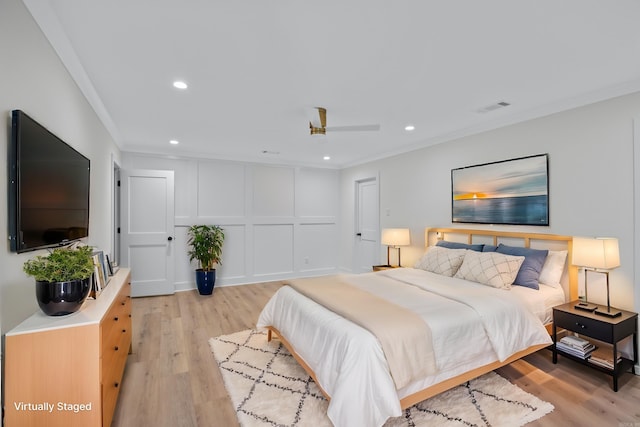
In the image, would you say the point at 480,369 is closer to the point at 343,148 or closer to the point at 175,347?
the point at 175,347

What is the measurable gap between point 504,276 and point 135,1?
11.3ft

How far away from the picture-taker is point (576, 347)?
257cm

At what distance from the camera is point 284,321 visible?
278 cm

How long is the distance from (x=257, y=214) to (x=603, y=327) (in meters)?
4.99

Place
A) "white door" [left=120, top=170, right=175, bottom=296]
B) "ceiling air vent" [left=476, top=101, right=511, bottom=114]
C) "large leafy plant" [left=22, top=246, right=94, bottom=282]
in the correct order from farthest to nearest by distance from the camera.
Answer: "white door" [left=120, top=170, right=175, bottom=296], "ceiling air vent" [left=476, top=101, right=511, bottom=114], "large leafy plant" [left=22, top=246, right=94, bottom=282]

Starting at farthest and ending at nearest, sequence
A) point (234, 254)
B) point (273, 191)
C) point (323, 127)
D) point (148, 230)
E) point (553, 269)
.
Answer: point (273, 191) < point (234, 254) < point (148, 230) < point (323, 127) < point (553, 269)

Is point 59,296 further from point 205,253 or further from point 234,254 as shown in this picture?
point 234,254

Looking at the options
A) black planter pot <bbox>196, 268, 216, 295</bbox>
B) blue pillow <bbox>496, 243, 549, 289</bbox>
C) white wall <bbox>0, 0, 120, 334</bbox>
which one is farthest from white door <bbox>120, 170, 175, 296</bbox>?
blue pillow <bbox>496, 243, 549, 289</bbox>

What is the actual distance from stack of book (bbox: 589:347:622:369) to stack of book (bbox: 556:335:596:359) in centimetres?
4

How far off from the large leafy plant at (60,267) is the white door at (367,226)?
180 inches

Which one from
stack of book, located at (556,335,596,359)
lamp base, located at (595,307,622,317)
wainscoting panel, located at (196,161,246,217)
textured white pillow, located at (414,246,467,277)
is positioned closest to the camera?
lamp base, located at (595,307,622,317)

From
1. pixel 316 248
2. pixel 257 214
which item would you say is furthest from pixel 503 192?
pixel 257 214

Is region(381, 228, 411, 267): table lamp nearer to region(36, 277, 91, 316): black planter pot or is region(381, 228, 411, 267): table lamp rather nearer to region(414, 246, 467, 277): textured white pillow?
region(414, 246, 467, 277): textured white pillow

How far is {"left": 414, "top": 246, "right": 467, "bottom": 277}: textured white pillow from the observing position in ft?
11.3
